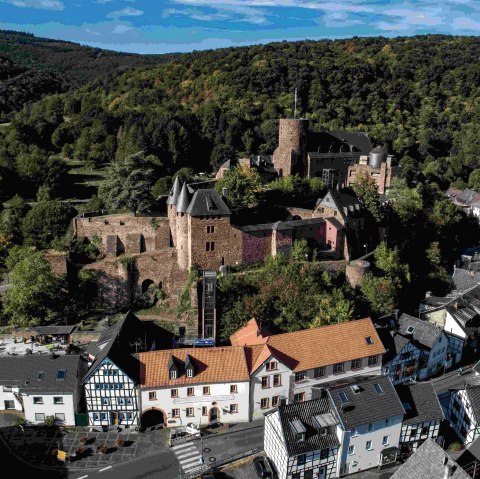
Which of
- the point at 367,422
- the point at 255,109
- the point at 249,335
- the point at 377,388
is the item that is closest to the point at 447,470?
the point at 367,422

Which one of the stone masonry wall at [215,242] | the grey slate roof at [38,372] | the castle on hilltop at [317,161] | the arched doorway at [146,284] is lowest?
the grey slate roof at [38,372]

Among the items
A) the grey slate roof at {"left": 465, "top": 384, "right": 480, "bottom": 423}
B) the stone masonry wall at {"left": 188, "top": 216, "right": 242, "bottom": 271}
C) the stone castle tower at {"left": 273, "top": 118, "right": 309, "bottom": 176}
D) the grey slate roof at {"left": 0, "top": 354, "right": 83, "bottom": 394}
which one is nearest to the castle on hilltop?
the stone castle tower at {"left": 273, "top": 118, "right": 309, "bottom": 176}

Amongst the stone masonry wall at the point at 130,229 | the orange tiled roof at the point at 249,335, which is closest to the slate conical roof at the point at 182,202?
the stone masonry wall at the point at 130,229

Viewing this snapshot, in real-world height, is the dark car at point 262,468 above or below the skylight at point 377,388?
below

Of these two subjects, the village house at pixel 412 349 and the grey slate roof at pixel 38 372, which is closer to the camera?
the grey slate roof at pixel 38 372

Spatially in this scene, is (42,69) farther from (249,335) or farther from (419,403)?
(419,403)

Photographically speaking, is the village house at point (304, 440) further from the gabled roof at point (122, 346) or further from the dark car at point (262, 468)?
the gabled roof at point (122, 346)
